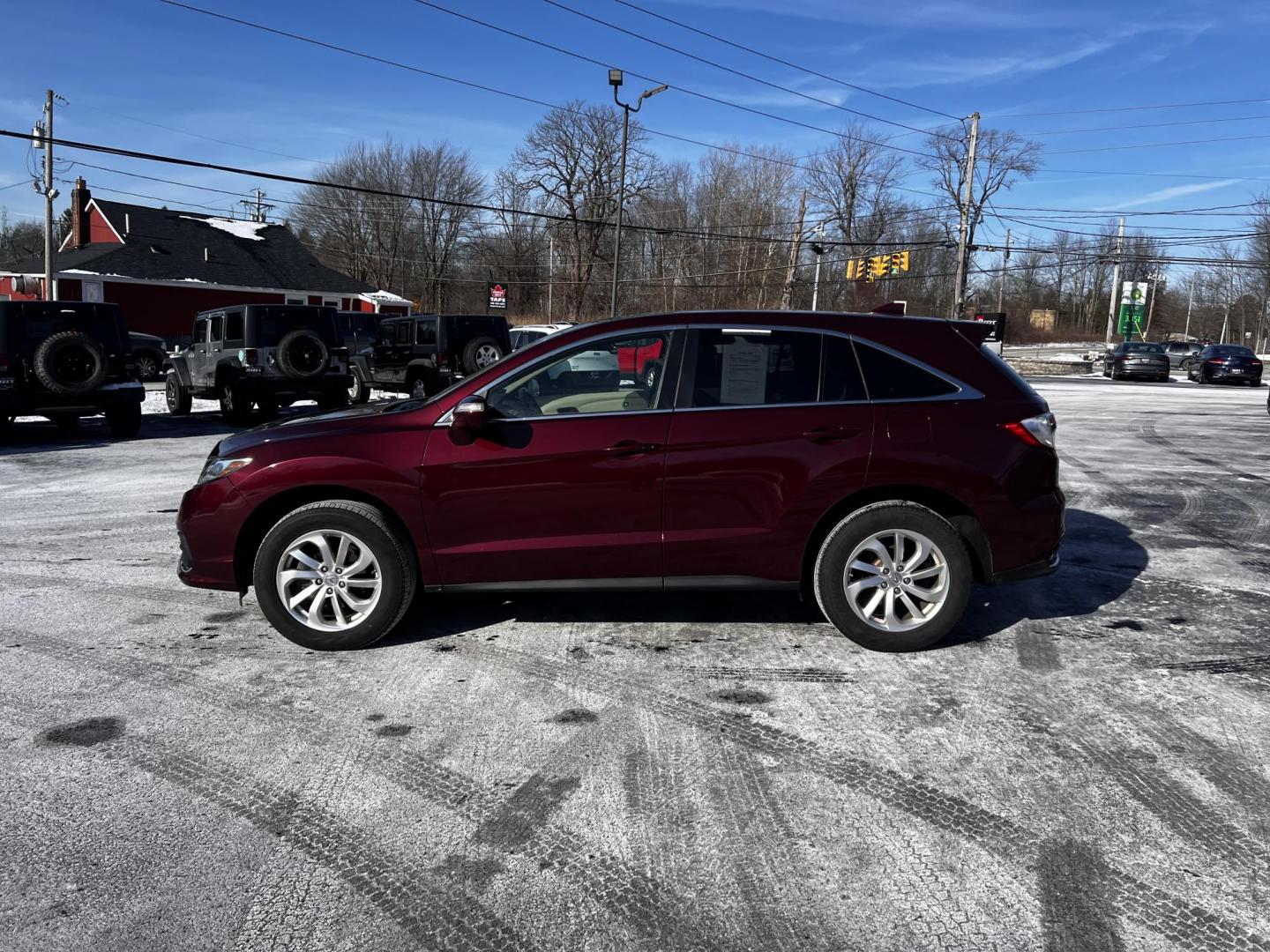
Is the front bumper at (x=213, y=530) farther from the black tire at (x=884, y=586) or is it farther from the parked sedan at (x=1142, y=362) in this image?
the parked sedan at (x=1142, y=362)

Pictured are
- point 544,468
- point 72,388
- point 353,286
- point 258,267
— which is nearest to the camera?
point 544,468

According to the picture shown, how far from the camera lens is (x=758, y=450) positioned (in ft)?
15.0

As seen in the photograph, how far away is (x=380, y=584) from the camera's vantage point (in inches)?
183

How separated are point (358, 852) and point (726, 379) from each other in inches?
112

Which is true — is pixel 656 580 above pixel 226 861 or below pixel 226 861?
above

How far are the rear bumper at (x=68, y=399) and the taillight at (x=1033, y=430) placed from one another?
1252 centimetres

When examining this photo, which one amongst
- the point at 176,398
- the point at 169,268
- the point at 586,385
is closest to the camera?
the point at 586,385

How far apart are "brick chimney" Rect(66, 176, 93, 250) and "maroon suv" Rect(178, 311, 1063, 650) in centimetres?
4632

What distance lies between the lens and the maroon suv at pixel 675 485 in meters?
4.58

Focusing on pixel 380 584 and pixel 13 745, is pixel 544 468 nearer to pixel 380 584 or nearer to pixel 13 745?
pixel 380 584

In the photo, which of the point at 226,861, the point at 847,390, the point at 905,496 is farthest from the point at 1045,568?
the point at 226,861

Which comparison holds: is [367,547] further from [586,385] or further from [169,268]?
[169,268]

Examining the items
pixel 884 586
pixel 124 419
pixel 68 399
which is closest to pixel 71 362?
pixel 68 399

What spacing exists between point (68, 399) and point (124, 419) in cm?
97
